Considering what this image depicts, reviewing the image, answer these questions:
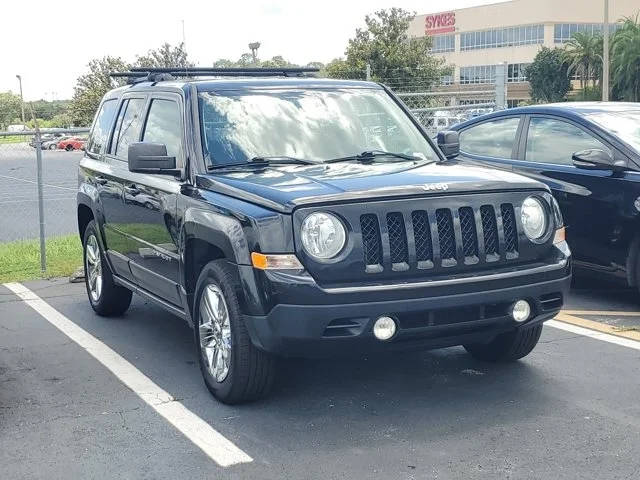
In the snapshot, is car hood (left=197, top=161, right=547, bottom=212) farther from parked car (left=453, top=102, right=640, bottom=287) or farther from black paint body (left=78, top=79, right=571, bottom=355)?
parked car (left=453, top=102, right=640, bottom=287)

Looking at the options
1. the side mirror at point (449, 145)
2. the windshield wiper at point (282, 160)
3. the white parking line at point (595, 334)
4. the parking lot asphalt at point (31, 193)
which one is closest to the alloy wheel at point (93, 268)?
the windshield wiper at point (282, 160)

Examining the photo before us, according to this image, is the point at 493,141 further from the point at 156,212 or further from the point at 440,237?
the point at 440,237

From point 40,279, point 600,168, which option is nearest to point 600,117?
point 600,168

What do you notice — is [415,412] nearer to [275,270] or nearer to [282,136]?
[275,270]

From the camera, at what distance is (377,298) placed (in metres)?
4.68

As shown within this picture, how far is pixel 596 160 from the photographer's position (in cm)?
745

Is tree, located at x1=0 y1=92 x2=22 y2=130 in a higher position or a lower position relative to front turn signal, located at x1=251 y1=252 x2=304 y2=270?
higher

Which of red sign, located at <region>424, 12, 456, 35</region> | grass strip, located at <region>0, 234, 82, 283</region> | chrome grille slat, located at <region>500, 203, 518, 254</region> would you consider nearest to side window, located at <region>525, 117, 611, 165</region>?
chrome grille slat, located at <region>500, 203, 518, 254</region>

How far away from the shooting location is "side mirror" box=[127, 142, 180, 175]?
5684mm

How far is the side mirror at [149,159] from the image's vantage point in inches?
224

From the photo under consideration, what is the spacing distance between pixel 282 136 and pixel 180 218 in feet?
2.71

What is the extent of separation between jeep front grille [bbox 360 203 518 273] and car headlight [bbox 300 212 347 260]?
0.12 m

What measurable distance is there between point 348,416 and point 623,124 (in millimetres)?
4173

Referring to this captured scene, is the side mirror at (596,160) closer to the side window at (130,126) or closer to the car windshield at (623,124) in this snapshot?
the car windshield at (623,124)
